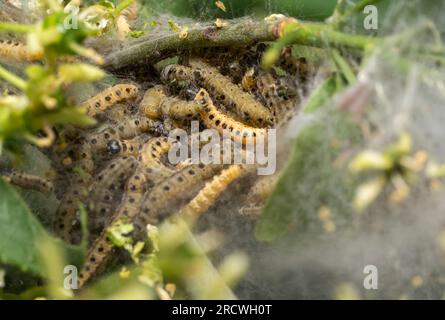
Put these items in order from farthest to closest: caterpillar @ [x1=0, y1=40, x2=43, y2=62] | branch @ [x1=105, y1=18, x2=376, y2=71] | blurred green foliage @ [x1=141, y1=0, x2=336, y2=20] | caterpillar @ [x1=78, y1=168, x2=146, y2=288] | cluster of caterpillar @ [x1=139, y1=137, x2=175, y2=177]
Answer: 1. blurred green foliage @ [x1=141, y1=0, x2=336, y2=20]
2. caterpillar @ [x1=0, y1=40, x2=43, y2=62]
3. cluster of caterpillar @ [x1=139, y1=137, x2=175, y2=177]
4. caterpillar @ [x1=78, y1=168, x2=146, y2=288]
5. branch @ [x1=105, y1=18, x2=376, y2=71]

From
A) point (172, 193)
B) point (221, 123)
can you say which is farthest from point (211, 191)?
point (221, 123)

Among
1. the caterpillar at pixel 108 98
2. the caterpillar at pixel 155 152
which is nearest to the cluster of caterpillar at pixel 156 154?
the caterpillar at pixel 155 152

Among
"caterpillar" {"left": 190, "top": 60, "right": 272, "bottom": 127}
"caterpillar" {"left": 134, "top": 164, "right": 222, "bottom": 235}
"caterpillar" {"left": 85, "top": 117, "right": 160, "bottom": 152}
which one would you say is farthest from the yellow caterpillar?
"caterpillar" {"left": 190, "top": 60, "right": 272, "bottom": 127}

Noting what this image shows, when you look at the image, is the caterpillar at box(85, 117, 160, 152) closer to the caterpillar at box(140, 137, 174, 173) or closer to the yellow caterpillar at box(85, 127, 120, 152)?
the yellow caterpillar at box(85, 127, 120, 152)

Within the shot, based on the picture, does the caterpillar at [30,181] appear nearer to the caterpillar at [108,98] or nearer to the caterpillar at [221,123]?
the caterpillar at [108,98]

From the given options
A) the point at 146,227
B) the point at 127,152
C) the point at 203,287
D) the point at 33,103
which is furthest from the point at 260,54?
the point at 33,103

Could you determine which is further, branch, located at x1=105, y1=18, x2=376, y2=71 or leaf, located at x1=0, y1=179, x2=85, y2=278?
branch, located at x1=105, y1=18, x2=376, y2=71
